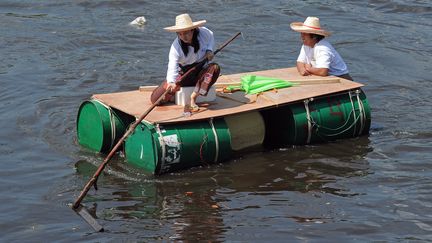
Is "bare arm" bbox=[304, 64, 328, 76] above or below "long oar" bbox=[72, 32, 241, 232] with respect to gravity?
above

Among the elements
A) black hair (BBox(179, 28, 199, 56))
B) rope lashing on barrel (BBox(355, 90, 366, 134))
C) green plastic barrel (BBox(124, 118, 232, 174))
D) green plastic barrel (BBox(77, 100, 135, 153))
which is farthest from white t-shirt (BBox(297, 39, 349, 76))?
green plastic barrel (BBox(77, 100, 135, 153))

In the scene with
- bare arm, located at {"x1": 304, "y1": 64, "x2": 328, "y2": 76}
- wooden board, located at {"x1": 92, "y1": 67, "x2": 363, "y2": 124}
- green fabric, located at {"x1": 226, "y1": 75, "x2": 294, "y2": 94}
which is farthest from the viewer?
bare arm, located at {"x1": 304, "y1": 64, "x2": 328, "y2": 76}

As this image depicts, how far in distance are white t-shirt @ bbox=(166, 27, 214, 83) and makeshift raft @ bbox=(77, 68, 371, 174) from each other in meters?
0.46

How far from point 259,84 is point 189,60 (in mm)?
1154

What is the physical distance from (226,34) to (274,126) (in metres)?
6.42

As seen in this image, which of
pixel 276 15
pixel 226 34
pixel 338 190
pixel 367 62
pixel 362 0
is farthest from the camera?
pixel 362 0

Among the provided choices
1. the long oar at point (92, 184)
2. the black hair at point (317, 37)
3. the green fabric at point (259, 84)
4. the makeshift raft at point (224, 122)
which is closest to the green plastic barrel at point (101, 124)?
the makeshift raft at point (224, 122)

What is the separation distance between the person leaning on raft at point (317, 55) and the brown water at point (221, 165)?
104 cm

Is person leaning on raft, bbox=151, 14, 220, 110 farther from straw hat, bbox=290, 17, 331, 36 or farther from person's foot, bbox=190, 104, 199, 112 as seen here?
straw hat, bbox=290, 17, 331, 36

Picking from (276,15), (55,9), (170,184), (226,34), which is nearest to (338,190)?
(170,184)

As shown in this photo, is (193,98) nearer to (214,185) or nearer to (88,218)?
(214,185)

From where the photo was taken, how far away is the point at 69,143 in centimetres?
1152

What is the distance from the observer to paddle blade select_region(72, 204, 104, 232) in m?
8.81

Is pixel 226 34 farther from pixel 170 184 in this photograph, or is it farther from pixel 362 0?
pixel 170 184
